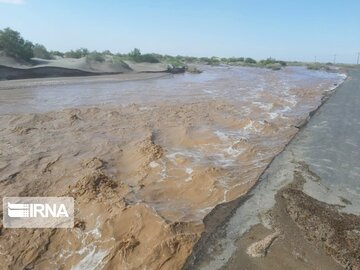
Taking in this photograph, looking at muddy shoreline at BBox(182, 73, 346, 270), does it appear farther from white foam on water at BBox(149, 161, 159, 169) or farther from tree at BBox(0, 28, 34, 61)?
tree at BBox(0, 28, 34, 61)

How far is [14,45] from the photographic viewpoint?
26.7 m

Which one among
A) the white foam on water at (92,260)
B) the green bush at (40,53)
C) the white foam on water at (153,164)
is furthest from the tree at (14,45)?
the white foam on water at (92,260)

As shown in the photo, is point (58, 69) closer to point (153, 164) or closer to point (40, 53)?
point (40, 53)

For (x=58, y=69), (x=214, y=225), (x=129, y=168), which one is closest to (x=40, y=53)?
(x=58, y=69)

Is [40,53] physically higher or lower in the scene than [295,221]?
higher

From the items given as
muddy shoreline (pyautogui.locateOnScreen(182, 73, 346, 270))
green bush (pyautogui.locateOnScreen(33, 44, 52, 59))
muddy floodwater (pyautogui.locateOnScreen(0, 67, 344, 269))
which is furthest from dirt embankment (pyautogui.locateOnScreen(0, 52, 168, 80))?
muddy shoreline (pyautogui.locateOnScreen(182, 73, 346, 270))

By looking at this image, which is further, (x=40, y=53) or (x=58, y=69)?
(x=40, y=53)

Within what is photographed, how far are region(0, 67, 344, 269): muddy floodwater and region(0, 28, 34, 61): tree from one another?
14.0 m

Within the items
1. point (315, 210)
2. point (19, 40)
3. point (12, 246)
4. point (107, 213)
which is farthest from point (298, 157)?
point (19, 40)

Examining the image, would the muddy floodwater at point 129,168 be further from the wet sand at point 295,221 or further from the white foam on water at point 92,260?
the wet sand at point 295,221

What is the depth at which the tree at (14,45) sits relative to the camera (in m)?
26.2

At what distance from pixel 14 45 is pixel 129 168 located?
2418cm

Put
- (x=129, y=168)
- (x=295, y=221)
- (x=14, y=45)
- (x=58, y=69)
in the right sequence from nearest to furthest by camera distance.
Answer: (x=295, y=221)
(x=129, y=168)
(x=58, y=69)
(x=14, y=45)

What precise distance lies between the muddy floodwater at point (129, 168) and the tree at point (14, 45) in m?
14.0
